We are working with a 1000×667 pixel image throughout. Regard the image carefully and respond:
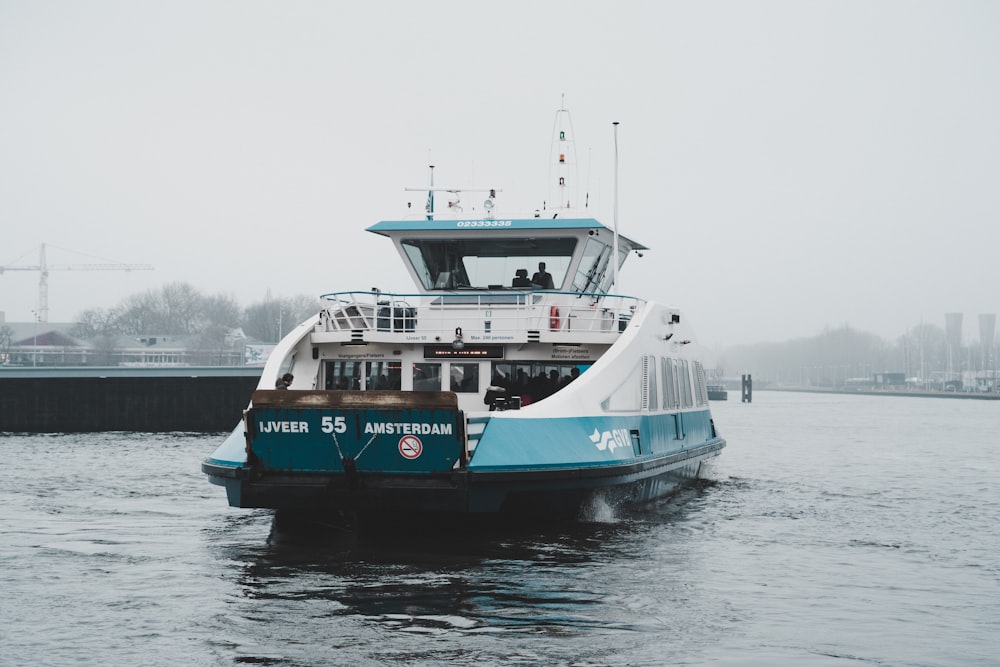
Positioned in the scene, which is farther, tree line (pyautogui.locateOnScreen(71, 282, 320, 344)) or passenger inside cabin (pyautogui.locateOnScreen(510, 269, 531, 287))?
tree line (pyautogui.locateOnScreen(71, 282, 320, 344))

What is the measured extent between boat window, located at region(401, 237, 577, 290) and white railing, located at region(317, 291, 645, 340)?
1.85ft

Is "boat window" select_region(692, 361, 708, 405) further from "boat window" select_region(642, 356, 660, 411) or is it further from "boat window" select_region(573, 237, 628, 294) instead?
"boat window" select_region(642, 356, 660, 411)

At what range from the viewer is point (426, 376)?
61.1 ft

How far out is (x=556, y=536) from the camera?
1568cm

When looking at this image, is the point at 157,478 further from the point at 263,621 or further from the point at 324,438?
the point at 263,621

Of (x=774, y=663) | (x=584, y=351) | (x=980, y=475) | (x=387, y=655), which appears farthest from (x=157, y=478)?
(x=980, y=475)

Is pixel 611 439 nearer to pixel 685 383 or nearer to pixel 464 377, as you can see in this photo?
pixel 464 377

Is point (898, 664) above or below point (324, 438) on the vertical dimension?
below

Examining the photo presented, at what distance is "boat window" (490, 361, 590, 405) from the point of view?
1831 cm

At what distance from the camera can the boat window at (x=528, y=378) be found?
18.3 meters

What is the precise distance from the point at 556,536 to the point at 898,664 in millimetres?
6467

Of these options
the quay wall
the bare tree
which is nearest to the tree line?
the bare tree

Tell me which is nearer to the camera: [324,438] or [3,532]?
[324,438]

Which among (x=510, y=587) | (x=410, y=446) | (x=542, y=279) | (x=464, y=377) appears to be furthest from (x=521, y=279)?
(x=510, y=587)
